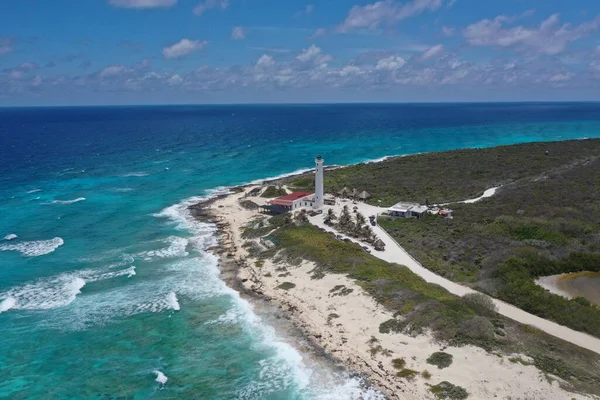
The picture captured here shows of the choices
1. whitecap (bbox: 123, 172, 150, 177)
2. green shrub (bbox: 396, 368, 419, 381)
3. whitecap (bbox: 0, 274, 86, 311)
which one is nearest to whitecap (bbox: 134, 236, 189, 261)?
whitecap (bbox: 0, 274, 86, 311)

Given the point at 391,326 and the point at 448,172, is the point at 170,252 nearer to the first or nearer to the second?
the point at 391,326

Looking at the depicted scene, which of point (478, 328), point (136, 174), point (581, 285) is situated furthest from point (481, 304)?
point (136, 174)

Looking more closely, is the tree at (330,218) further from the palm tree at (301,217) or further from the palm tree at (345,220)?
the palm tree at (301,217)

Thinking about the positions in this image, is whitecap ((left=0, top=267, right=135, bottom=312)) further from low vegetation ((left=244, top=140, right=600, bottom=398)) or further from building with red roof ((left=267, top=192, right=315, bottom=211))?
building with red roof ((left=267, top=192, right=315, bottom=211))

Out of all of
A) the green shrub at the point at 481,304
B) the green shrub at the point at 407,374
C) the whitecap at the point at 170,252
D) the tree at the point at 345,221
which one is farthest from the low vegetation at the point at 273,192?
the green shrub at the point at 407,374

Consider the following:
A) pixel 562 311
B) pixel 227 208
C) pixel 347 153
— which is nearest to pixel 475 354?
pixel 562 311

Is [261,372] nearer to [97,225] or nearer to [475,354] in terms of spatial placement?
[475,354]
